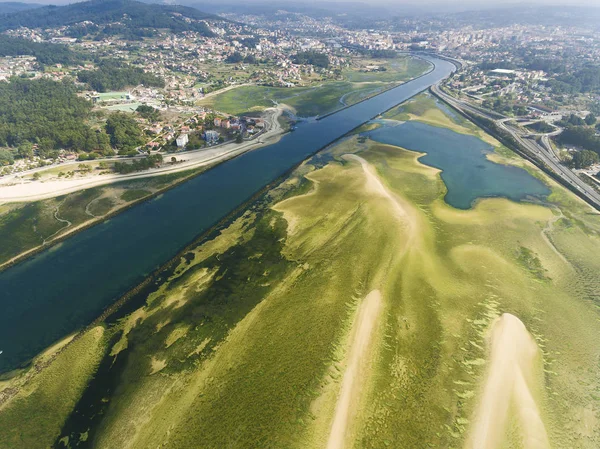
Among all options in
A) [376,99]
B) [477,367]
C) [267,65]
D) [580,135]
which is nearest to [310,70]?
[267,65]

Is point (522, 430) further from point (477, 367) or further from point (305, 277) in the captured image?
point (305, 277)

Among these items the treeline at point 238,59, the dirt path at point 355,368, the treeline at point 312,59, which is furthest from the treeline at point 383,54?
the dirt path at point 355,368

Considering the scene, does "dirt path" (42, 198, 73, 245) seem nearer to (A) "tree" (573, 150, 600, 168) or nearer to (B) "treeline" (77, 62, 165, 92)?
(B) "treeline" (77, 62, 165, 92)

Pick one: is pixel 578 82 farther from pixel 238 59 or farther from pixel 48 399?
pixel 48 399

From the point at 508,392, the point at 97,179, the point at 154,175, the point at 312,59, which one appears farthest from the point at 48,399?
the point at 312,59

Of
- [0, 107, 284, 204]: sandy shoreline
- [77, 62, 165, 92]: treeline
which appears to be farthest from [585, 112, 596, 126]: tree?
[77, 62, 165, 92]: treeline

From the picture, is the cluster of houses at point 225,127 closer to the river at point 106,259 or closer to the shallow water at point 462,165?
the river at point 106,259

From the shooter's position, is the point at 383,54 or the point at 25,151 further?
the point at 383,54
